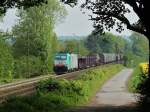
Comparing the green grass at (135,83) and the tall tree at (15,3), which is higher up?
the tall tree at (15,3)

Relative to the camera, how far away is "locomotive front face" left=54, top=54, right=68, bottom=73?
78088 mm

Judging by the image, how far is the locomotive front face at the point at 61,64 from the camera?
256 ft

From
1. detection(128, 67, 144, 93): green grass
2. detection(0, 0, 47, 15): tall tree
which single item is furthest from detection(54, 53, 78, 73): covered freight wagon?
detection(0, 0, 47, 15): tall tree

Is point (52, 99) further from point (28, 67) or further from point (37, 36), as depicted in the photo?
point (37, 36)

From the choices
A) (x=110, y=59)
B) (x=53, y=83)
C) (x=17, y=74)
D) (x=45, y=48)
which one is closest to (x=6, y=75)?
(x=17, y=74)

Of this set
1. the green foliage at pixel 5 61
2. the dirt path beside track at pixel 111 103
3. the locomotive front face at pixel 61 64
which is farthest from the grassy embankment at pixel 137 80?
the locomotive front face at pixel 61 64

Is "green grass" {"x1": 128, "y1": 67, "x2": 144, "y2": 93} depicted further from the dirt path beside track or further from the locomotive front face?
the locomotive front face

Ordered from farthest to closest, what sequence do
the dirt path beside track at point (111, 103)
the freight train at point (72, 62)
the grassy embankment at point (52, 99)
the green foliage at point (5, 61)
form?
the freight train at point (72, 62)
the green foliage at point (5, 61)
the dirt path beside track at point (111, 103)
the grassy embankment at point (52, 99)

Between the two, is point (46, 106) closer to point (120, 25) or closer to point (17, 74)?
point (120, 25)

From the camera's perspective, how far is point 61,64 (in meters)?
78.3

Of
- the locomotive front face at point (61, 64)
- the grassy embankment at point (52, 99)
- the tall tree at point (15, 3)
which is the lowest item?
the grassy embankment at point (52, 99)

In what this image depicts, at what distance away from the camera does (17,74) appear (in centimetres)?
8106

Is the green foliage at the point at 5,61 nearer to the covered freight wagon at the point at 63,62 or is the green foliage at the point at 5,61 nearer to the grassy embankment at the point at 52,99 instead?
the covered freight wagon at the point at 63,62

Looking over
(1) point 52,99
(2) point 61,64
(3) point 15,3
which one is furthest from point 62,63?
(3) point 15,3
